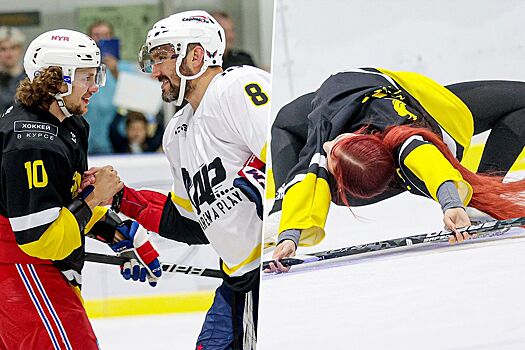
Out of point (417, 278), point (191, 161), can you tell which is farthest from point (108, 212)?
point (417, 278)

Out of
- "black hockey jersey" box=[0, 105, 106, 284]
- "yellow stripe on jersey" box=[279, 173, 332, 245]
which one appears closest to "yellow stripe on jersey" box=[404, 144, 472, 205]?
"yellow stripe on jersey" box=[279, 173, 332, 245]

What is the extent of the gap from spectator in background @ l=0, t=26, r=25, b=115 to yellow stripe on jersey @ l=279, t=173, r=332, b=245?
210cm

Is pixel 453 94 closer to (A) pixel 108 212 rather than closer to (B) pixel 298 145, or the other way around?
(B) pixel 298 145

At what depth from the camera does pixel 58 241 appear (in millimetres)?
1902

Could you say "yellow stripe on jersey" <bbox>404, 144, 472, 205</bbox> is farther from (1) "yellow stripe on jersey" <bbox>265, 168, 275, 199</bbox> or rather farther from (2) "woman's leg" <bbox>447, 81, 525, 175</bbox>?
(1) "yellow stripe on jersey" <bbox>265, 168, 275, 199</bbox>

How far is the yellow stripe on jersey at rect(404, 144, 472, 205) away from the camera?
60.1 inches

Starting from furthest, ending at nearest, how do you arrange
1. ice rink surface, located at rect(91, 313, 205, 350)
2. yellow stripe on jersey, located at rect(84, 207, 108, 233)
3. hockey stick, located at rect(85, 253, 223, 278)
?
ice rink surface, located at rect(91, 313, 205, 350), hockey stick, located at rect(85, 253, 223, 278), yellow stripe on jersey, located at rect(84, 207, 108, 233)

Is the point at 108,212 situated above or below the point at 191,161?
below

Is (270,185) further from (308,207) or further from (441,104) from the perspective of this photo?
(441,104)

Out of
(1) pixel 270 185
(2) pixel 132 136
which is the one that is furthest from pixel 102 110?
(1) pixel 270 185

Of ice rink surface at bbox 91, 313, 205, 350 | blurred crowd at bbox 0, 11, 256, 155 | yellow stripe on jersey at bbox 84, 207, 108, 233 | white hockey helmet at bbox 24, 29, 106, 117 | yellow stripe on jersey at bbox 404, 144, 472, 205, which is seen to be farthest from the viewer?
blurred crowd at bbox 0, 11, 256, 155

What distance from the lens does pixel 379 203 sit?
1.59 meters

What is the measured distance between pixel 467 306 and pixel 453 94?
0.38 meters

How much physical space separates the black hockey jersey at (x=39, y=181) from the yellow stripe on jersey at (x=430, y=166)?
77cm
